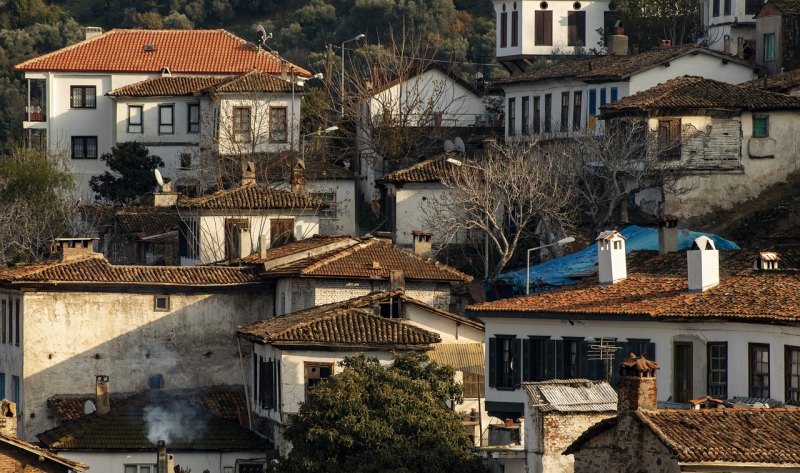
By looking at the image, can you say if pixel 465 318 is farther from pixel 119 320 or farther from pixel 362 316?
pixel 119 320

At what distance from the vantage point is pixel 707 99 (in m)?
78.8

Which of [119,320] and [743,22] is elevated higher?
[743,22]

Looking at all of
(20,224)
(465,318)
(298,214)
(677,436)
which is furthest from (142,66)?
(677,436)

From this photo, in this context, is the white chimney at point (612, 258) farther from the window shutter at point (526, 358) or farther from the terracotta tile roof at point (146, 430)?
the terracotta tile roof at point (146, 430)

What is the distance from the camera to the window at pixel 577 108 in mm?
87812

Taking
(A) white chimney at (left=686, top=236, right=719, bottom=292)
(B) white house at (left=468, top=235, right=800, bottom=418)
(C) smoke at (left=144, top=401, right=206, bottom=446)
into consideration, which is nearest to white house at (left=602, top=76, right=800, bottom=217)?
(B) white house at (left=468, top=235, right=800, bottom=418)

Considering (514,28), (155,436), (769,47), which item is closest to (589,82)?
(769,47)

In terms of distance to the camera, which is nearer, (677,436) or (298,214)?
(677,436)

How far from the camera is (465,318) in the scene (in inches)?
2717

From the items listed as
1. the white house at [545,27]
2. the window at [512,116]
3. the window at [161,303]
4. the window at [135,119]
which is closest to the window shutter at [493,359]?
the window at [161,303]

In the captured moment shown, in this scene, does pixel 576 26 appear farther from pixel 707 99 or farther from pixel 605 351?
pixel 605 351

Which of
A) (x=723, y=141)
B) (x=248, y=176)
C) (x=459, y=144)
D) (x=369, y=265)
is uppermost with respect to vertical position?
(x=459, y=144)

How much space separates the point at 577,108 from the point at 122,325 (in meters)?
21.8

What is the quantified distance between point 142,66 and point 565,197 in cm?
3820
